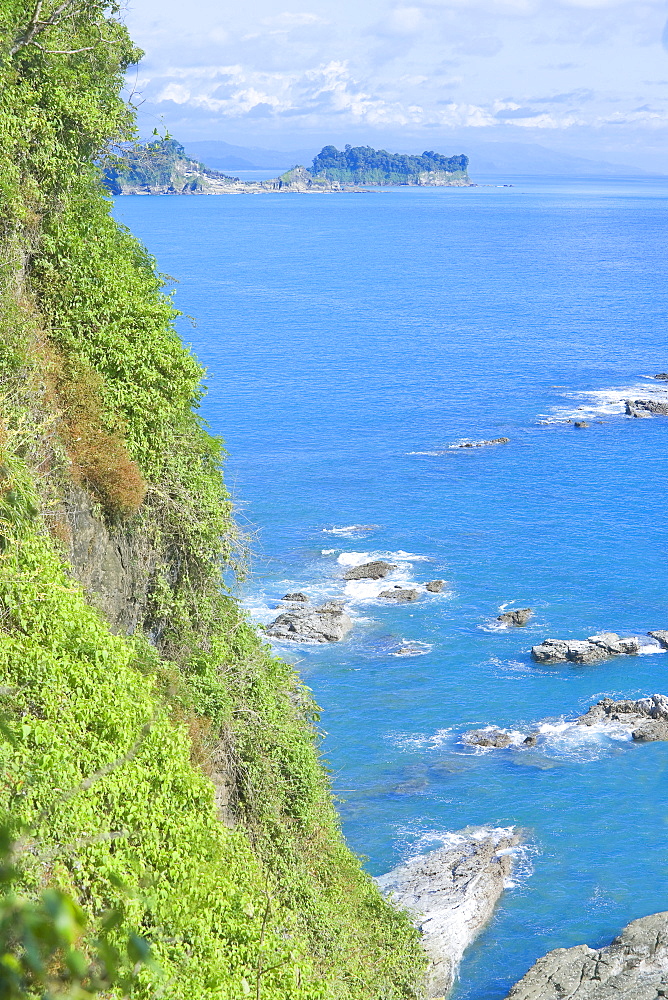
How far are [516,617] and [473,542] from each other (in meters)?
10.1

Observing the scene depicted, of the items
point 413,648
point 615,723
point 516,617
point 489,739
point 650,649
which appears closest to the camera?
point 489,739

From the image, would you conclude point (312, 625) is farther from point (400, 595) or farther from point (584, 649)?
point (584, 649)

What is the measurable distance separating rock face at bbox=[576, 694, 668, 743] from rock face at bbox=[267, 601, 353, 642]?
1334cm

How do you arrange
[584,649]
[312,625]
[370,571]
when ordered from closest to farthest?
[584,649] < [312,625] < [370,571]

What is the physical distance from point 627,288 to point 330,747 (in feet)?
415

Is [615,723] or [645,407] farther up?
[645,407]

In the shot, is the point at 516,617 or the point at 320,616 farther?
the point at 516,617

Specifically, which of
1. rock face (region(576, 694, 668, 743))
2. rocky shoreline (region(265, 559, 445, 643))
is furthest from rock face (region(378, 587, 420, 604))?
rock face (region(576, 694, 668, 743))

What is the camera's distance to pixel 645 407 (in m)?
87.5

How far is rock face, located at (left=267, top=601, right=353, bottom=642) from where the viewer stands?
162ft

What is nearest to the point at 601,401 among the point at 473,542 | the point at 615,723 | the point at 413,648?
the point at 473,542

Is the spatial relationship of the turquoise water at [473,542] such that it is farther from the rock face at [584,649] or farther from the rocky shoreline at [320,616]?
the rocky shoreline at [320,616]

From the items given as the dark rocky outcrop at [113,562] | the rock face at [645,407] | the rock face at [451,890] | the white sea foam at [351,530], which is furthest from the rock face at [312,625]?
the rock face at [645,407]

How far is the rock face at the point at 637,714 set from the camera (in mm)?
42312
